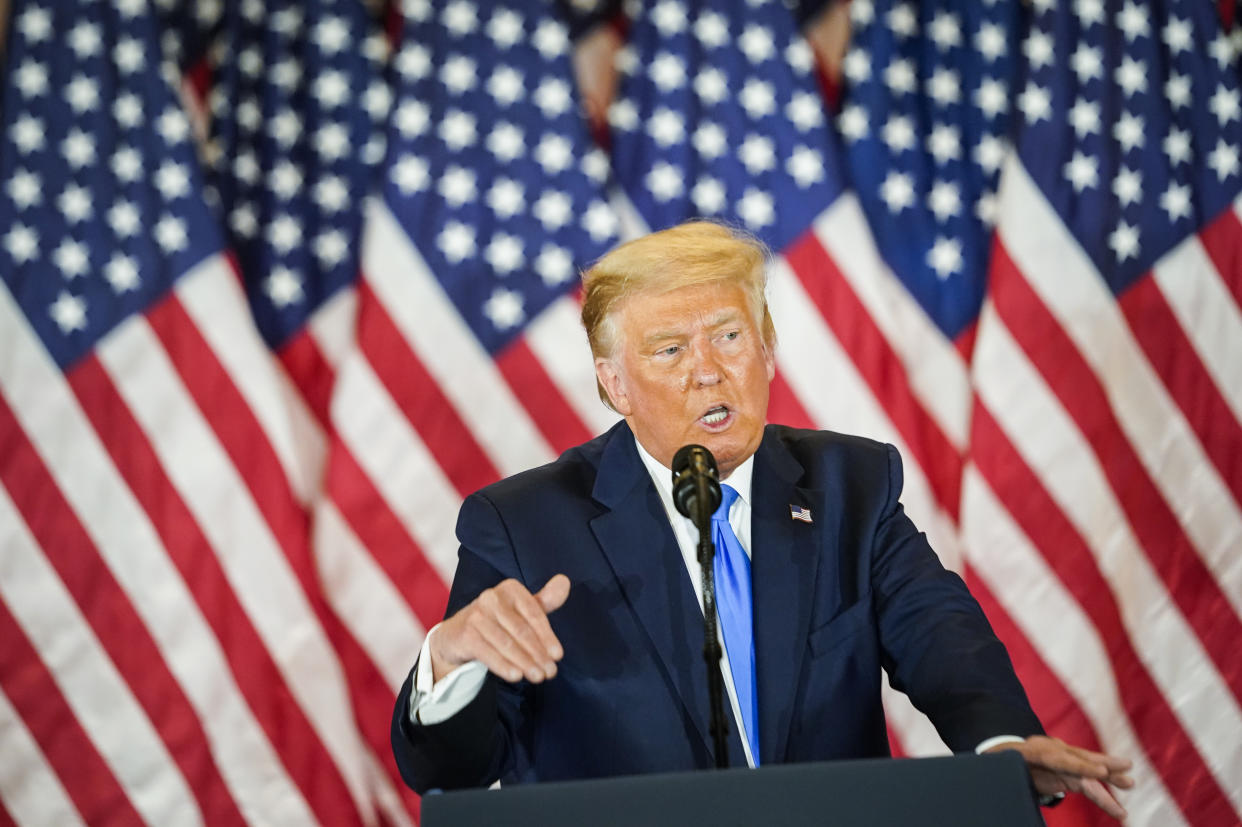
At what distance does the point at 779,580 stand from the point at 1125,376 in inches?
81.8

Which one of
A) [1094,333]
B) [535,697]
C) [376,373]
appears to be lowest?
[1094,333]

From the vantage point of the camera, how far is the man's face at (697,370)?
7.39ft

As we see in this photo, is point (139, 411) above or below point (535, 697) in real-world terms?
above

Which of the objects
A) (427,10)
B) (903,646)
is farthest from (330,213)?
(903,646)

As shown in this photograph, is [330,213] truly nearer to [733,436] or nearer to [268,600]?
[268,600]

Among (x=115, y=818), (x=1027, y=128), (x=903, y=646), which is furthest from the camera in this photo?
(x=1027, y=128)

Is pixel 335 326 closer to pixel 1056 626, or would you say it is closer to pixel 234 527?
pixel 234 527

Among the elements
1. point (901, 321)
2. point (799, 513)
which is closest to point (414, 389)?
point (901, 321)

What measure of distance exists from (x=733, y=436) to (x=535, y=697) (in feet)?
1.86

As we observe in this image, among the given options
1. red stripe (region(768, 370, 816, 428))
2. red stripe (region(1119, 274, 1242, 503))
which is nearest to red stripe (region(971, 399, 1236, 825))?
red stripe (region(1119, 274, 1242, 503))

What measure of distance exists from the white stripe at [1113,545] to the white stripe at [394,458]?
64.2 inches

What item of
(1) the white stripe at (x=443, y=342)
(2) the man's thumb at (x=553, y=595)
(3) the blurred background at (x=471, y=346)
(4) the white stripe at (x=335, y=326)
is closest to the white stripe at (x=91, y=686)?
(3) the blurred background at (x=471, y=346)

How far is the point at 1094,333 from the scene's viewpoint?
3.80 m

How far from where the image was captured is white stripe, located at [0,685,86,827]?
3.60 m
